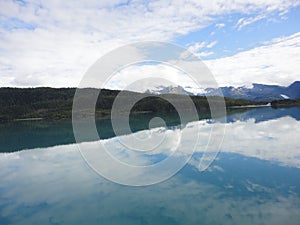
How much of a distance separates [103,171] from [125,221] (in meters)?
7.74

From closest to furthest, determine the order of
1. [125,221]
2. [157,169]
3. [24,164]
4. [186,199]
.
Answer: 1. [125,221]
2. [186,199]
3. [157,169]
4. [24,164]

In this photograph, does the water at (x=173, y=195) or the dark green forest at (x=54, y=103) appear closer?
the water at (x=173, y=195)

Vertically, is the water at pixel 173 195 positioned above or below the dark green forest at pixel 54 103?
below

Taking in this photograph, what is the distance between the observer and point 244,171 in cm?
1506

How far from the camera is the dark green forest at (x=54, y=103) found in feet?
348

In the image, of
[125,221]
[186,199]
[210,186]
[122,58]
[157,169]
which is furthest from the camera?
[122,58]

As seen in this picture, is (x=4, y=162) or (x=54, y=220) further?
(x=4, y=162)

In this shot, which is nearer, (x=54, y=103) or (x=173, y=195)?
(x=173, y=195)

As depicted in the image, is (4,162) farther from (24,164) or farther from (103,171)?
(103,171)

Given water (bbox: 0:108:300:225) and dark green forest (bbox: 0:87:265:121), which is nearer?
water (bbox: 0:108:300:225)

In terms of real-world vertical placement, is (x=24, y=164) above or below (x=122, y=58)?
below

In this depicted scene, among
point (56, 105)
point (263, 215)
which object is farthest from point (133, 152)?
point (56, 105)

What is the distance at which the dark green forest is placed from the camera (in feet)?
348

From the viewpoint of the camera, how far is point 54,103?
12850cm
